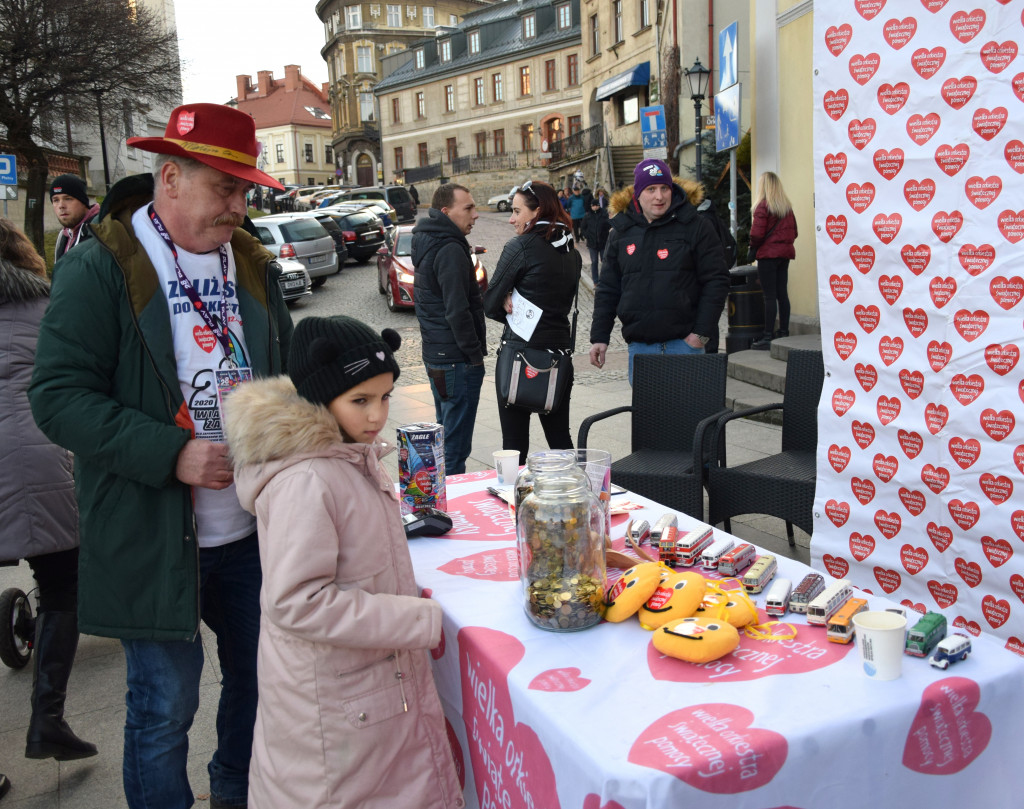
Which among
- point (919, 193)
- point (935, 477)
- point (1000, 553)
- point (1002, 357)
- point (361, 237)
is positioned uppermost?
point (361, 237)

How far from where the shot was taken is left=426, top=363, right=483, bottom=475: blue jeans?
5.13 meters

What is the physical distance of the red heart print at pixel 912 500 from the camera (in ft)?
10.8

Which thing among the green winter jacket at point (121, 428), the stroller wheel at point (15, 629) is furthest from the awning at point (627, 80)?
the green winter jacket at point (121, 428)

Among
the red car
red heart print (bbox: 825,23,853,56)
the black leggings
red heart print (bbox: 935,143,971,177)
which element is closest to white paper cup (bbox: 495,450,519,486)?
red heart print (bbox: 935,143,971,177)

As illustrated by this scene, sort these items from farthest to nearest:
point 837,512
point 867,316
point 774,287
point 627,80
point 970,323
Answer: point 627,80 < point 774,287 < point 837,512 < point 867,316 < point 970,323

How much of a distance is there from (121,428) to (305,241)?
16.5 meters

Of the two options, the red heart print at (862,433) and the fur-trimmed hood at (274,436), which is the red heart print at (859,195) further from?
the fur-trimmed hood at (274,436)

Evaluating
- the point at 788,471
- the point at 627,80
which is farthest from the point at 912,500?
the point at 627,80

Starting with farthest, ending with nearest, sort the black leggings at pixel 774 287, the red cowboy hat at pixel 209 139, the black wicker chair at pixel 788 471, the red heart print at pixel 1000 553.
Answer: the black leggings at pixel 774 287
the black wicker chair at pixel 788 471
the red heart print at pixel 1000 553
the red cowboy hat at pixel 209 139

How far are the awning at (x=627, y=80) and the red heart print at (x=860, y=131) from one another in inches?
1116

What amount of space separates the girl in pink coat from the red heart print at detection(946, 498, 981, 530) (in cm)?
215

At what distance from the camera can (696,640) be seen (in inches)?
71.2

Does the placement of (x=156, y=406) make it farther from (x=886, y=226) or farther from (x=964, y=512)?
(x=964, y=512)

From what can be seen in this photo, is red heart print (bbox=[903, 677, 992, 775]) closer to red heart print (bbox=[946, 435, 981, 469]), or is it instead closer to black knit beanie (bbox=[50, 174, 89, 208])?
red heart print (bbox=[946, 435, 981, 469])
